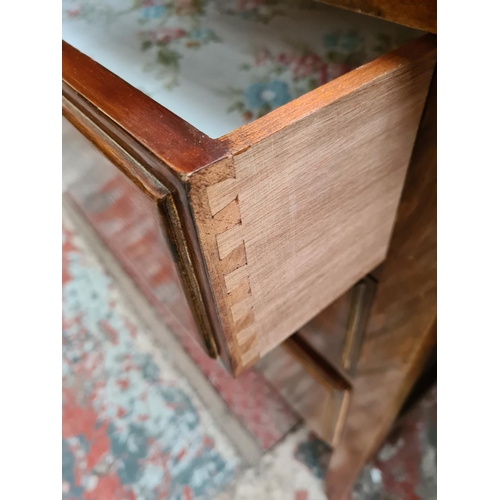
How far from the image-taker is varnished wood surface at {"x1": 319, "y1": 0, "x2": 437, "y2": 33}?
33 cm

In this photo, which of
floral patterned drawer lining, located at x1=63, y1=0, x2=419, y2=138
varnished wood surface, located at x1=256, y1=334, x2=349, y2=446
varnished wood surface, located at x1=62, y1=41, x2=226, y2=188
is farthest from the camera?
varnished wood surface, located at x1=256, y1=334, x2=349, y2=446

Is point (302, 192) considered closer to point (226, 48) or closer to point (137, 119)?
point (137, 119)

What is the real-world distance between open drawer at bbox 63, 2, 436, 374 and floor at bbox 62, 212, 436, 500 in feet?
2.33

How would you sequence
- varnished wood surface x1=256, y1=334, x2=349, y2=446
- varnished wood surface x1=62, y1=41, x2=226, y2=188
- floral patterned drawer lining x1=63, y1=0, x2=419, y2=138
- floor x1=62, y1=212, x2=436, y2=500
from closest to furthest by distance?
1. varnished wood surface x1=62, y1=41, x2=226, y2=188
2. floral patterned drawer lining x1=63, y1=0, x2=419, y2=138
3. varnished wood surface x1=256, y1=334, x2=349, y2=446
4. floor x1=62, y1=212, x2=436, y2=500

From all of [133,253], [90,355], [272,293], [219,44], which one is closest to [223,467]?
[90,355]

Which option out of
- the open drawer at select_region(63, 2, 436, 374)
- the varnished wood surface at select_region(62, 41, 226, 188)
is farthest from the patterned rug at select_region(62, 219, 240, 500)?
the varnished wood surface at select_region(62, 41, 226, 188)

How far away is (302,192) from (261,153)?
0.22ft

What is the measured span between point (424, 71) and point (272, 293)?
0.22 meters

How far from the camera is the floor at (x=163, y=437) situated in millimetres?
1002

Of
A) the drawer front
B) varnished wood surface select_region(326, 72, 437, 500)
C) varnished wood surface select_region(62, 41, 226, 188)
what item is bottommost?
varnished wood surface select_region(326, 72, 437, 500)

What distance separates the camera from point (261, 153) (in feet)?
0.89

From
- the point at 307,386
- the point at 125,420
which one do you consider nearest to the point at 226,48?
the point at 307,386

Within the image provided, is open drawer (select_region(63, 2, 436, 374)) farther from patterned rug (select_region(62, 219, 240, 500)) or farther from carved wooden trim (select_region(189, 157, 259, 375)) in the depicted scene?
patterned rug (select_region(62, 219, 240, 500))

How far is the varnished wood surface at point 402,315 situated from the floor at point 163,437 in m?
0.19
